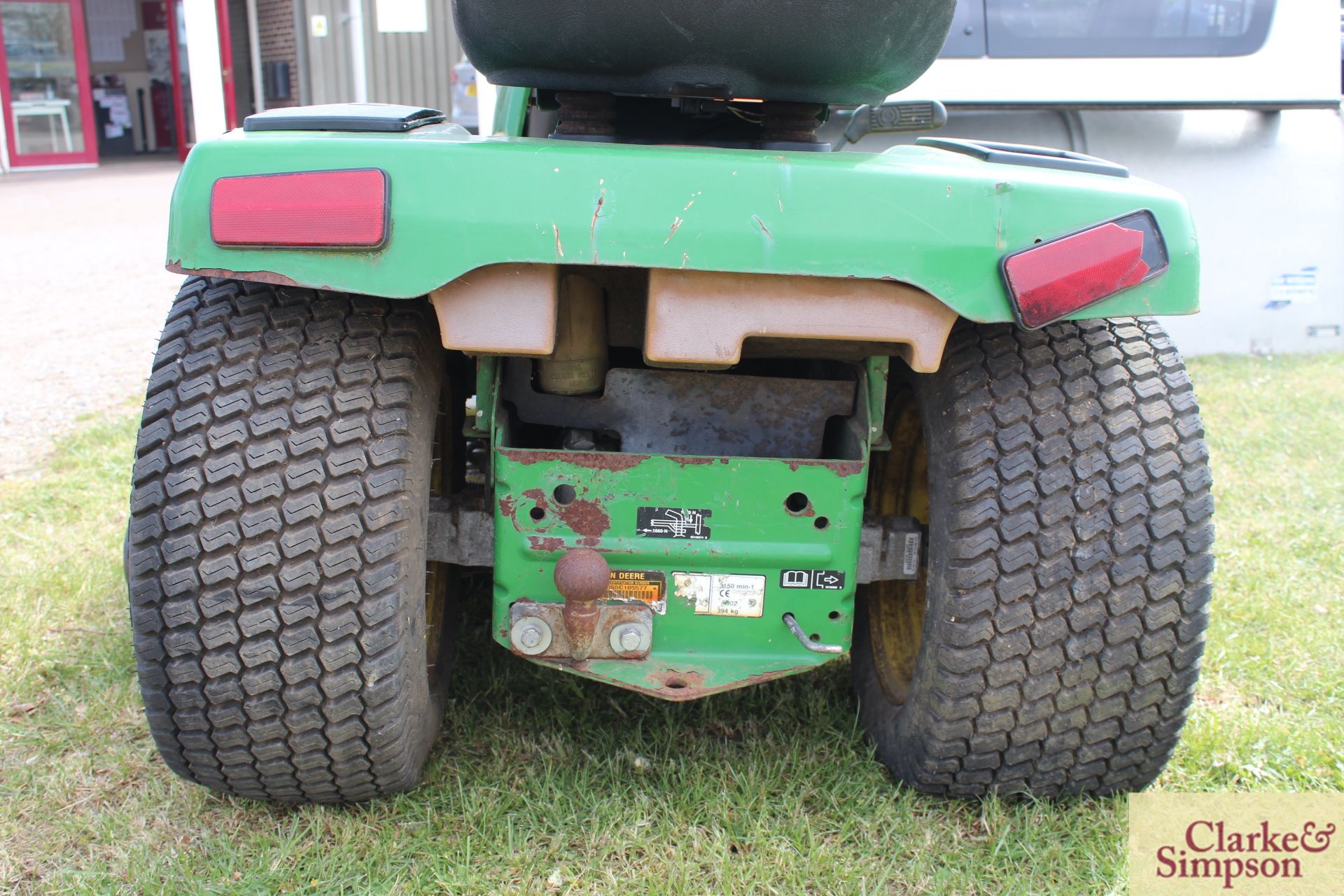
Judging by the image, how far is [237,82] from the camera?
62.5 ft

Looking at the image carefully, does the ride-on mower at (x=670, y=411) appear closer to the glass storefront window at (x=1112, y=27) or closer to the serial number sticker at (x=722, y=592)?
the serial number sticker at (x=722, y=592)

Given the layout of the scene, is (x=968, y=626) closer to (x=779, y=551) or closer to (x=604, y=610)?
(x=779, y=551)

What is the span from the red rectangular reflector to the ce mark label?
92cm

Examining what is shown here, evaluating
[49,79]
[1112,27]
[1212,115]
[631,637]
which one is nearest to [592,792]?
[631,637]

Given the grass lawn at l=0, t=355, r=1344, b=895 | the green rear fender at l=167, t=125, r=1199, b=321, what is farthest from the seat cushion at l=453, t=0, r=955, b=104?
the grass lawn at l=0, t=355, r=1344, b=895

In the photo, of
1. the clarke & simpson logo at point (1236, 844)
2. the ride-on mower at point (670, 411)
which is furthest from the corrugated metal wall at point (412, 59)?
the clarke & simpson logo at point (1236, 844)

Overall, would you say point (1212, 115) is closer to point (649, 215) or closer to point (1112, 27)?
point (1112, 27)

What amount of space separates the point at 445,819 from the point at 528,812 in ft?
0.52

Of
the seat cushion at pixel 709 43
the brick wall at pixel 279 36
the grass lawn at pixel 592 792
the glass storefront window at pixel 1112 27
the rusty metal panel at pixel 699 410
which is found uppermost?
the brick wall at pixel 279 36

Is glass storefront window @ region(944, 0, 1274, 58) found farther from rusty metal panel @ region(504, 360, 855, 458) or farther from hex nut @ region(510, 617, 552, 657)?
hex nut @ region(510, 617, 552, 657)

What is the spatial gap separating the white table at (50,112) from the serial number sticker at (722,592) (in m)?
17.2

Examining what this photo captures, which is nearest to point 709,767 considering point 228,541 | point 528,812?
point 528,812

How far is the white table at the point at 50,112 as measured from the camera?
16.0m

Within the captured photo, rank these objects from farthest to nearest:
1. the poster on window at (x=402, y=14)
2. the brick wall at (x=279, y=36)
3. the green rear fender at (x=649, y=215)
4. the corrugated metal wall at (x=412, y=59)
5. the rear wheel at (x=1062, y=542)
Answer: the brick wall at (x=279, y=36) < the corrugated metal wall at (x=412, y=59) < the poster on window at (x=402, y=14) < the rear wheel at (x=1062, y=542) < the green rear fender at (x=649, y=215)
